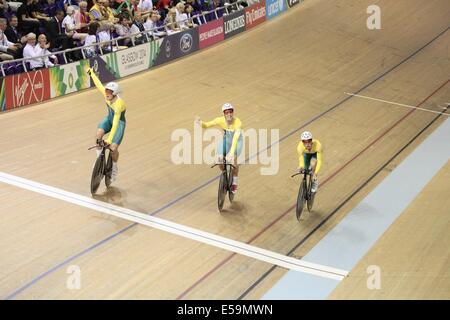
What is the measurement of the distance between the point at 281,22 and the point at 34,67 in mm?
9268

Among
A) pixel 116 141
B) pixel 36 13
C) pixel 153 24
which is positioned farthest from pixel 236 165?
pixel 153 24

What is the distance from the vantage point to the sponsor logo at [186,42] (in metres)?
17.4

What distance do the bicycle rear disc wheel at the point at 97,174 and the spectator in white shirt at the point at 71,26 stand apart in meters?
A: 5.16

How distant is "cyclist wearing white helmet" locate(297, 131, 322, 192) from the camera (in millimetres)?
9898

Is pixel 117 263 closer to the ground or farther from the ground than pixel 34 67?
closer to the ground

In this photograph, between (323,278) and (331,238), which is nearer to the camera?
(323,278)

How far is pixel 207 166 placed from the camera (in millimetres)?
11930

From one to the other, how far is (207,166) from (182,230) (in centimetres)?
243

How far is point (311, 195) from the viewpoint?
34.0 feet

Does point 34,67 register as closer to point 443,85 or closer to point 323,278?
point 323,278

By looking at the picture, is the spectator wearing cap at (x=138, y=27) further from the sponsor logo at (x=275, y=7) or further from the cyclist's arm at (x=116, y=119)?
the cyclist's arm at (x=116, y=119)

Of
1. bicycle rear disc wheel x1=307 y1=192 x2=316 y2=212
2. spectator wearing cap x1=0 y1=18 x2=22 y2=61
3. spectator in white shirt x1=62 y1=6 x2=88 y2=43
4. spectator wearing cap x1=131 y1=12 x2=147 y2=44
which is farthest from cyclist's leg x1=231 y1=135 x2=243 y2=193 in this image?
spectator wearing cap x1=131 y1=12 x2=147 y2=44

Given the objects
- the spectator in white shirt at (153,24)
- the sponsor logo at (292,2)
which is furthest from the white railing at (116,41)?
the sponsor logo at (292,2)
